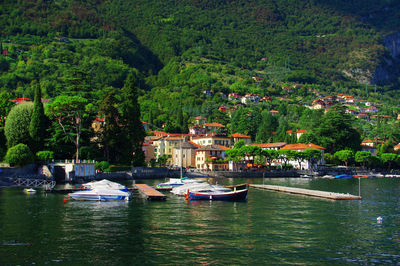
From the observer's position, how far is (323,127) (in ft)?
491

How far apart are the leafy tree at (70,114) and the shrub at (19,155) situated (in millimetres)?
8711

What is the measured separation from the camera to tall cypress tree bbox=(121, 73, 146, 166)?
96700 mm

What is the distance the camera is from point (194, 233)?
34.1 m

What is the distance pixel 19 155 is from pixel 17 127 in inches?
334

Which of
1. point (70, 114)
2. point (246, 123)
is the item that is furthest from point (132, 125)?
point (246, 123)

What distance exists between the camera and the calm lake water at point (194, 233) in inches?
1066

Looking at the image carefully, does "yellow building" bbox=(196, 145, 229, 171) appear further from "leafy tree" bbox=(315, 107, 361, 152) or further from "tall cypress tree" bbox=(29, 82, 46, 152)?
"tall cypress tree" bbox=(29, 82, 46, 152)

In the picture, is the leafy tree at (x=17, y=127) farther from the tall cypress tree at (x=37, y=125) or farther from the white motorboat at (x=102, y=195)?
the white motorboat at (x=102, y=195)

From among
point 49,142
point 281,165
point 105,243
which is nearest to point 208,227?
point 105,243

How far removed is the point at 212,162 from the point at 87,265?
10129 cm

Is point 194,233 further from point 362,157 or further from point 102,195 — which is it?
point 362,157

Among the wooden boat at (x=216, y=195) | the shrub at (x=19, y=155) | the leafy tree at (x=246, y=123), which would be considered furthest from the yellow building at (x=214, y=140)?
the wooden boat at (x=216, y=195)

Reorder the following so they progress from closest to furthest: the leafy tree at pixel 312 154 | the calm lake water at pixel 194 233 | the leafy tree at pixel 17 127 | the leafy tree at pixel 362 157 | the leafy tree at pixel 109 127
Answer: the calm lake water at pixel 194 233 < the leafy tree at pixel 17 127 < the leafy tree at pixel 109 127 < the leafy tree at pixel 312 154 < the leafy tree at pixel 362 157

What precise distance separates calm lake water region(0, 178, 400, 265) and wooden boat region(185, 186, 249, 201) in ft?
11.4
